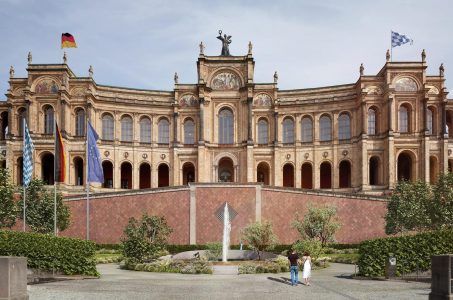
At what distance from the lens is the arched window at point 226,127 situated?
217 ft

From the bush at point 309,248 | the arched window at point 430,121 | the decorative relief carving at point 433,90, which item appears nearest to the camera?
the bush at point 309,248

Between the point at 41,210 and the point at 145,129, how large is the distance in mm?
26315

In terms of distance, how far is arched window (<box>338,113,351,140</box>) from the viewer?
210 feet

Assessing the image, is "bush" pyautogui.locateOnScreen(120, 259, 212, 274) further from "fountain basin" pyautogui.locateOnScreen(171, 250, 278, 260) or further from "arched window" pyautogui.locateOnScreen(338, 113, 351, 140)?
"arched window" pyautogui.locateOnScreen(338, 113, 351, 140)

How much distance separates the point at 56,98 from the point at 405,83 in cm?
4254

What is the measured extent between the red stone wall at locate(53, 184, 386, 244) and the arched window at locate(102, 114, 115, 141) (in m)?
17.6

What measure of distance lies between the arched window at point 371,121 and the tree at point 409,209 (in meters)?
19.6

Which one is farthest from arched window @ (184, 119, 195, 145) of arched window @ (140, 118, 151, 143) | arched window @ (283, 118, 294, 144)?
arched window @ (283, 118, 294, 144)

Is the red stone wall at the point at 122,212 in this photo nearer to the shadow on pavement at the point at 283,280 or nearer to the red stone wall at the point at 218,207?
the red stone wall at the point at 218,207

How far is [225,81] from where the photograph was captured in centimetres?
6650

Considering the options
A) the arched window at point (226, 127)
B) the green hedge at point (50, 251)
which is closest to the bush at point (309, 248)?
the green hedge at point (50, 251)

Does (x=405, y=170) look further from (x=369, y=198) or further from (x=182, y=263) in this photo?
(x=182, y=263)

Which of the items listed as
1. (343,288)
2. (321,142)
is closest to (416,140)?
(321,142)

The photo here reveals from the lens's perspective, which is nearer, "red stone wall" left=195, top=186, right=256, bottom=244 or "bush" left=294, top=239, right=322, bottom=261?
"bush" left=294, top=239, right=322, bottom=261
